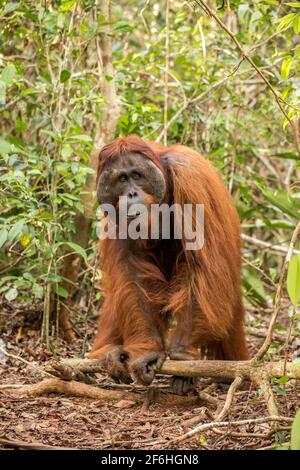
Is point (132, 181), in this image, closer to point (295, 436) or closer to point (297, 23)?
point (297, 23)

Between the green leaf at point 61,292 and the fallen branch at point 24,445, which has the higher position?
the green leaf at point 61,292

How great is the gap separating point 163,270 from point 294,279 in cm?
192

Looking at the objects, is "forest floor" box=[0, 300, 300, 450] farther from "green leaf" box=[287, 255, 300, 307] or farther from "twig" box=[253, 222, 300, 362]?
"green leaf" box=[287, 255, 300, 307]

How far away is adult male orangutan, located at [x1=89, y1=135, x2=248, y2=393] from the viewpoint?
4.41 m

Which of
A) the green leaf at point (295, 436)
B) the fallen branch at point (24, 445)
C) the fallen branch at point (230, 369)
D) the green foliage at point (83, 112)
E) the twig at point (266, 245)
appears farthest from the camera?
the twig at point (266, 245)

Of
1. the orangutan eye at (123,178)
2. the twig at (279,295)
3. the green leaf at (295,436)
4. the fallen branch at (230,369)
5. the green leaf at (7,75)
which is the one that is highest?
the green leaf at (7,75)

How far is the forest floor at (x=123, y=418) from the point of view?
3.38m

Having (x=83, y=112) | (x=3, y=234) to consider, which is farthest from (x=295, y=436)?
(x=83, y=112)

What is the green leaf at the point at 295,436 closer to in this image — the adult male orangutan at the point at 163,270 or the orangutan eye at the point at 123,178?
the adult male orangutan at the point at 163,270

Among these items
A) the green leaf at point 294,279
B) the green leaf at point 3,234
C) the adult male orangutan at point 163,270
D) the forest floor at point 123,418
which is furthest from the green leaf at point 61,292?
the green leaf at point 294,279

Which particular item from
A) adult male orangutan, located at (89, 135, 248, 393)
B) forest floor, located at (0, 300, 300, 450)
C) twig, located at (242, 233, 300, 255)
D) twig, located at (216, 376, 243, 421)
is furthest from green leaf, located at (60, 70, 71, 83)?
twig, located at (242, 233, 300, 255)

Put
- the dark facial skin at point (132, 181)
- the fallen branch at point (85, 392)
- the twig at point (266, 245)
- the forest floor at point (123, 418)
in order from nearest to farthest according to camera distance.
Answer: the forest floor at point (123, 418)
the fallen branch at point (85, 392)
the dark facial skin at point (132, 181)
the twig at point (266, 245)

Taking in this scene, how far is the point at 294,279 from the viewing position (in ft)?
9.87

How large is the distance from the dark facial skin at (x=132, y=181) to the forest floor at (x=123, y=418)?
1168 mm
